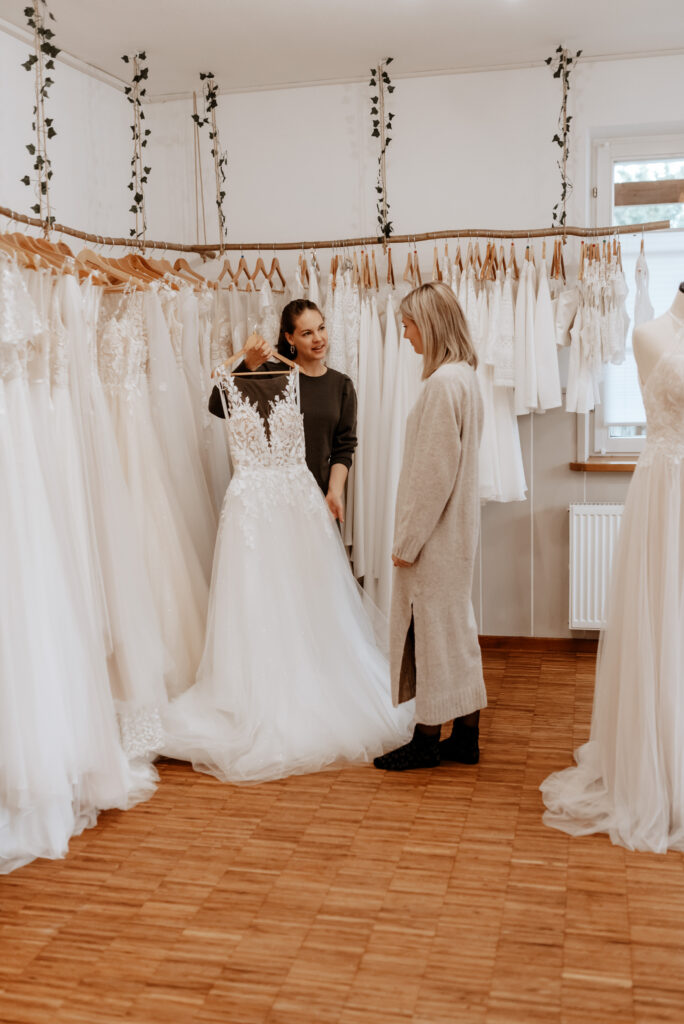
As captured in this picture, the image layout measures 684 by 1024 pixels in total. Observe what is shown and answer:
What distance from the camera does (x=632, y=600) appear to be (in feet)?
8.91

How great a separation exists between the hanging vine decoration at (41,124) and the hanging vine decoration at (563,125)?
214 centimetres

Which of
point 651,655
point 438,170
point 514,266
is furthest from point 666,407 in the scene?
point 438,170

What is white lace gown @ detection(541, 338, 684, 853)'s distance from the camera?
2.61 m

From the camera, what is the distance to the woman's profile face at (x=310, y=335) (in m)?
3.67

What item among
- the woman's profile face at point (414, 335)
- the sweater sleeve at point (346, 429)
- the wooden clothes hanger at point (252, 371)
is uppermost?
the woman's profile face at point (414, 335)

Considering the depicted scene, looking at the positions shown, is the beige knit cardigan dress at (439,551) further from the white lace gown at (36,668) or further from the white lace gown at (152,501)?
the white lace gown at (36,668)

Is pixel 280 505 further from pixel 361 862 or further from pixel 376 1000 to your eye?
pixel 376 1000

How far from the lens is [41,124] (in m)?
3.79

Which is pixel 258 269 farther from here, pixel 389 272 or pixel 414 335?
pixel 414 335

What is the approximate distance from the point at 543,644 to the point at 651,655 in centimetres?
199

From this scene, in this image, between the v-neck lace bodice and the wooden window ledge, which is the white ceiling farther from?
the wooden window ledge

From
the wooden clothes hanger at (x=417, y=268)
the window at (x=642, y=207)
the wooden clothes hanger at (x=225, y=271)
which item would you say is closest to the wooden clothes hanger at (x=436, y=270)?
the wooden clothes hanger at (x=417, y=268)

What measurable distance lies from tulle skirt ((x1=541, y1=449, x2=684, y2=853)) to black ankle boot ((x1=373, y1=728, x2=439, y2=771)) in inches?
19.8

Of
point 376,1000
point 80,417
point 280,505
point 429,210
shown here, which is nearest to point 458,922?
point 376,1000
